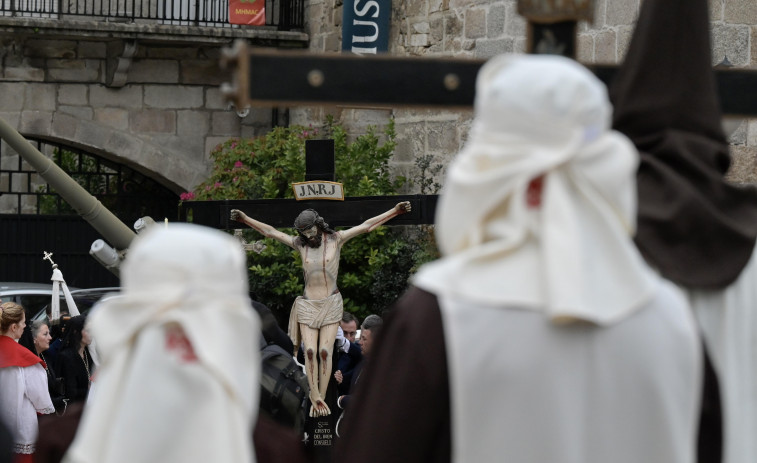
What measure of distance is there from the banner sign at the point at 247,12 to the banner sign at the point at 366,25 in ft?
5.81

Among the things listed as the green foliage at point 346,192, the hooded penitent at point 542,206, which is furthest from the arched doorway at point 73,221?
the hooded penitent at point 542,206

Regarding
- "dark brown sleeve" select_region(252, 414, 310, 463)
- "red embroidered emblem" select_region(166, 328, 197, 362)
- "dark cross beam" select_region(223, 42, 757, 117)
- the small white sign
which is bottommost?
"dark brown sleeve" select_region(252, 414, 310, 463)

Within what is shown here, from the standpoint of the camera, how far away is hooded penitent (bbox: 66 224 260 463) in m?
2.27

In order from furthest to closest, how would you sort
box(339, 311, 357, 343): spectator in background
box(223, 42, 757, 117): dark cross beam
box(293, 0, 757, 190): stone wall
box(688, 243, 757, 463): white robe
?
A: 1. box(293, 0, 757, 190): stone wall
2. box(339, 311, 357, 343): spectator in background
3. box(223, 42, 757, 117): dark cross beam
4. box(688, 243, 757, 463): white robe

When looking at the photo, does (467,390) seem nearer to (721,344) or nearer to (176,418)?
(176,418)

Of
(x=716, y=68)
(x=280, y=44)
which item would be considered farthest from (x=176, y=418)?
(x=280, y=44)

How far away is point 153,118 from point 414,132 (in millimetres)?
4108

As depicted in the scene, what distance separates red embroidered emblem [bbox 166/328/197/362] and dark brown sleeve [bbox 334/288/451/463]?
0.30 metres

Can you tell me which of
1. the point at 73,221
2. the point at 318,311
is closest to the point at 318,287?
the point at 318,311

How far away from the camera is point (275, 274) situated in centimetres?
1460

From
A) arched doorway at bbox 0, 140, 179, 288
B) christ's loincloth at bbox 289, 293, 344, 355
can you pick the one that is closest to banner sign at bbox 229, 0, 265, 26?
arched doorway at bbox 0, 140, 179, 288

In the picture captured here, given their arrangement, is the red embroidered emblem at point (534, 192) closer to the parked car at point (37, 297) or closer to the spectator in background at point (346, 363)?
the spectator in background at point (346, 363)

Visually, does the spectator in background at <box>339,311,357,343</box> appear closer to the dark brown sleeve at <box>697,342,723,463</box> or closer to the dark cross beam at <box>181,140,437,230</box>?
the dark cross beam at <box>181,140,437,230</box>

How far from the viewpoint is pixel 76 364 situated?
9391mm
